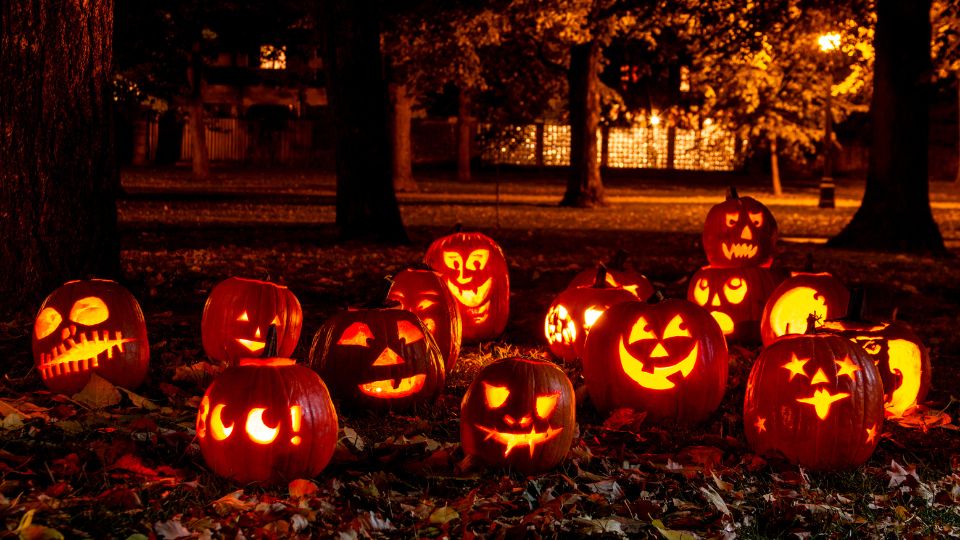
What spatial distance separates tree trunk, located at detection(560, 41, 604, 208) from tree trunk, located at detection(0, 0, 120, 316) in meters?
20.0

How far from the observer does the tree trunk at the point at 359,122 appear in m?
15.2

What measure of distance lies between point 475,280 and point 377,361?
246 cm

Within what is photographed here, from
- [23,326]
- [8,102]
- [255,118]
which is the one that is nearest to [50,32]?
[8,102]

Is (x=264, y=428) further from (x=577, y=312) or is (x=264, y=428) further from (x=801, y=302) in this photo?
(x=801, y=302)

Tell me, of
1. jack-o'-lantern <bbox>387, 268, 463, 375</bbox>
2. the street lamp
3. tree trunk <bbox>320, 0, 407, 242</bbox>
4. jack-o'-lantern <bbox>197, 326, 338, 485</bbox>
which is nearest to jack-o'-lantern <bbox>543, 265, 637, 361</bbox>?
jack-o'-lantern <bbox>387, 268, 463, 375</bbox>

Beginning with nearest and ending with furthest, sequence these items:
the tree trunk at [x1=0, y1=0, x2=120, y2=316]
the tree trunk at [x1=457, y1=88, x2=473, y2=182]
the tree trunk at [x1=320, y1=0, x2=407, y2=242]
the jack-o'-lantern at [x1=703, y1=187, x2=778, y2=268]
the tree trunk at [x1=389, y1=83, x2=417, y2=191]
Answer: the tree trunk at [x1=0, y1=0, x2=120, y2=316], the jack-o'-lantern at [x1=703, y1=187, x2=778, y2=268], the tree trunk at [x1=320, y1=0, x2=407, y2=242], the tree trunk at [x1=389, y1=83, x2=417, y2=191], the tree trunk at [x1=457, y1=88, x2=473, y2=182]

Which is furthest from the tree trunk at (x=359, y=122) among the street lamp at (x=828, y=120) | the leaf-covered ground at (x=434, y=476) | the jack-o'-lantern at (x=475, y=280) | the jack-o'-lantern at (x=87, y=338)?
the street lamp at (x=828, y=120)

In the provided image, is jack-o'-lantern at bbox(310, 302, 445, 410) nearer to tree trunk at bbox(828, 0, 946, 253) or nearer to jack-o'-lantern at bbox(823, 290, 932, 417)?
jack-o'-lantern at bbox(823, 290, 932, 417)

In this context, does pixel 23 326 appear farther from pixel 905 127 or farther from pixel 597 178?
pixel 597 178

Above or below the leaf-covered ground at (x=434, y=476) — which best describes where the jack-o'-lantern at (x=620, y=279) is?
above

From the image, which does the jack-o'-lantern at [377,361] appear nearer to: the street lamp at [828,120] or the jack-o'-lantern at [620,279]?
the jack-o'-lantern at [620,279]

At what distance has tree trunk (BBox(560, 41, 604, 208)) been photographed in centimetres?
2773

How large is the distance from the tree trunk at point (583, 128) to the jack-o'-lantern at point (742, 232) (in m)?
18.7

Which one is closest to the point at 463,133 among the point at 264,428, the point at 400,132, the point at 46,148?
the point at 400,132
